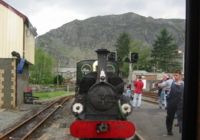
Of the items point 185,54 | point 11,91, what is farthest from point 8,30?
point 185,54

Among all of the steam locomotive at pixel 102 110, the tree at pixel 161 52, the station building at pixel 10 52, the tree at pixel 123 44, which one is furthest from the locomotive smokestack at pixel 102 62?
the tree at pixel 123 44

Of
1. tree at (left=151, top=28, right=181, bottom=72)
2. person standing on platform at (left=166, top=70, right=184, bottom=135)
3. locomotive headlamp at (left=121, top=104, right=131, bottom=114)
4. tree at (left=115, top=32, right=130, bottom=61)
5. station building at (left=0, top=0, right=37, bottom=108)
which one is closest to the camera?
locomotive headlamp at (left=121, top=104, right=131, bottom=114)

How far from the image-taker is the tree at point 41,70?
4021 inches

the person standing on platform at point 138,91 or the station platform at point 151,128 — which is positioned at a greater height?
the person standing on platform at point 138,91

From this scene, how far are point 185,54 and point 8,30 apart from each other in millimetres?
30964

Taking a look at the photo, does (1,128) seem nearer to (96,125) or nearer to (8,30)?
(96,125)

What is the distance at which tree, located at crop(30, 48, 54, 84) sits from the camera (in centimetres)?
10212

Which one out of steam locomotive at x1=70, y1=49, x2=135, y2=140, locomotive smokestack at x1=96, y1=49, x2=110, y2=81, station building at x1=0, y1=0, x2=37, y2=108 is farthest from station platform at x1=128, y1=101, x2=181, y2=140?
station building at x1=0, y1=0, x2=37, y2=108

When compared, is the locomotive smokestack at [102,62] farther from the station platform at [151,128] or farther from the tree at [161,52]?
the tree at [161,52]

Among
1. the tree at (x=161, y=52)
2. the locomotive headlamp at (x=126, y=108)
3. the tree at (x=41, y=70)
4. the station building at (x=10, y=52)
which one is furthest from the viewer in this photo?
the tree at (x=41, y=70)

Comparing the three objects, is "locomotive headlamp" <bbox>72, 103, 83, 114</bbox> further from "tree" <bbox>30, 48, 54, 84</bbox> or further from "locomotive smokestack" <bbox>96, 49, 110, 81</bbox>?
"tree" <bbox>30, 48, 54, 84</bbox>

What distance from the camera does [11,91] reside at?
31.8 metres

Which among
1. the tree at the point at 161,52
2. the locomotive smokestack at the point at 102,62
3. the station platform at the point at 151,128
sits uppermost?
the tree at the point at 161,52

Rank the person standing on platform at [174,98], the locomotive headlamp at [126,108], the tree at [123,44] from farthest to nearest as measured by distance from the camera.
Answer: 1. the tree at [123,44]
2. the person standing on platform at [174,98]
3. the locomotive headlamp at [126,108]
